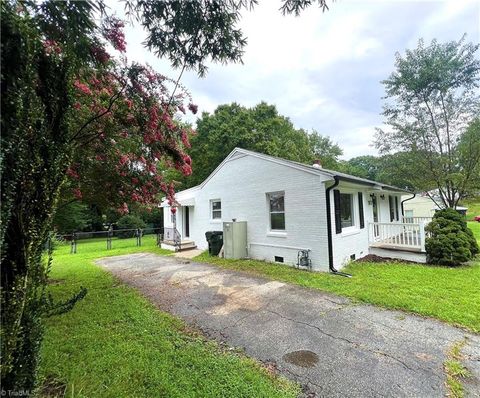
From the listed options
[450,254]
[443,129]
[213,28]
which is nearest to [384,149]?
[443,129]

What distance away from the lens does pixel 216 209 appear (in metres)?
11.8

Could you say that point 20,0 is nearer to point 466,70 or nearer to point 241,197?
point 241,197

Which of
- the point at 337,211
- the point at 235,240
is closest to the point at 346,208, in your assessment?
the point at 337,211

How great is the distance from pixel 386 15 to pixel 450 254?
7.31 metres

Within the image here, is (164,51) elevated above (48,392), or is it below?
above

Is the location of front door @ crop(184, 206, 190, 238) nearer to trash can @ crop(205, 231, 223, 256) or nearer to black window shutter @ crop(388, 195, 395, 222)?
trash can @ crop(205, 231, 223, 256)

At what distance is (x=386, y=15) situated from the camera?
4.25 meters

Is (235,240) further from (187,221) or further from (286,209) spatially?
(187,221)

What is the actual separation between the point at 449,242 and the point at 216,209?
912 centimetres

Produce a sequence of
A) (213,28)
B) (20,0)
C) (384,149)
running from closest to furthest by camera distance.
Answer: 1. (20,0)
2. (213,28)
3. (384,149)

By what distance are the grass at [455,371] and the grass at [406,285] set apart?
952 millimetres

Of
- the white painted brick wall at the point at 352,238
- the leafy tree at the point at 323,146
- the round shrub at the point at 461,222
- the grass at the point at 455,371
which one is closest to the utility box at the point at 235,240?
the white painted brick wall at the point at 352,238

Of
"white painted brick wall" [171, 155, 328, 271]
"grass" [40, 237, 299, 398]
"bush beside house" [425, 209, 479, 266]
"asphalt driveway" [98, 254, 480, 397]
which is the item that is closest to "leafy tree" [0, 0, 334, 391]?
"grass" [40, 237, 299, 398]

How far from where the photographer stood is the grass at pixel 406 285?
4.31 m
